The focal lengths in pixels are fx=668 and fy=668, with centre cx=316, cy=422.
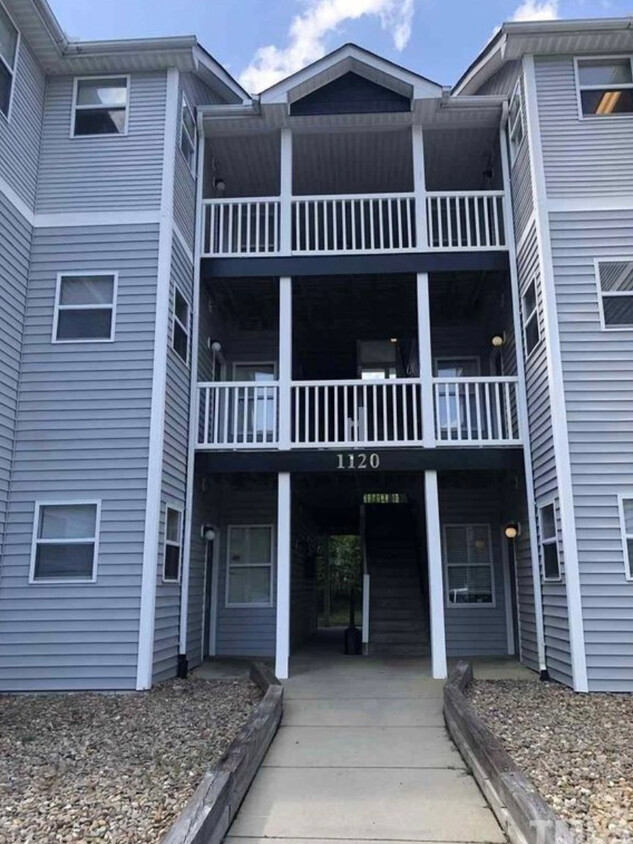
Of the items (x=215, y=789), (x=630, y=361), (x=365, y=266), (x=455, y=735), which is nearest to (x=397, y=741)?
(x=455, y=735)

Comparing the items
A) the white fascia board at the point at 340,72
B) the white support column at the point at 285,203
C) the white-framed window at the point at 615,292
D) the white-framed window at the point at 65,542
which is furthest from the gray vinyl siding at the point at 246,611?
the white fascia board at the point at 340,72

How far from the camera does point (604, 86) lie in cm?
914

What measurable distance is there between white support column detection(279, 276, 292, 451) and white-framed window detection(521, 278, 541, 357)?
3370 mm

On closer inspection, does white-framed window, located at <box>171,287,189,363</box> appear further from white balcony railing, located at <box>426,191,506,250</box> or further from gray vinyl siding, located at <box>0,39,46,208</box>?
white balcony railing, located at <box>426,191,506,250</box>

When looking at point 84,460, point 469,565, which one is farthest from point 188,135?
point 469,565

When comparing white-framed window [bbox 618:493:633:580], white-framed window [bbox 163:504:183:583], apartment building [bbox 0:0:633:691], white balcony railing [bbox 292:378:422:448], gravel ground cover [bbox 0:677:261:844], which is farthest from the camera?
white balcony railing [bbox 292:378:422:448]

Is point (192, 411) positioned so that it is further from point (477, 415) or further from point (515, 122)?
point (515, 122)

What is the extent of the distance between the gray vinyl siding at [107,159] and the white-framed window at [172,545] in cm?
412

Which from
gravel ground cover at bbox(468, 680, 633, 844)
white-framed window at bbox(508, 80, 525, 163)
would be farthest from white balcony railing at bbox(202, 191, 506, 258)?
gravel ground cover at bbox(468, 680, 633, 844)

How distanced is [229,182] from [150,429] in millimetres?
5680

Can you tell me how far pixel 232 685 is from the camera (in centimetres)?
800

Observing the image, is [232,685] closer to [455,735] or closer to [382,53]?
[455,735]

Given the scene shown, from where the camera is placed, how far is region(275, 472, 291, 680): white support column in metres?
8.62

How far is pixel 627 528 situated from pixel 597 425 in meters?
1.25
